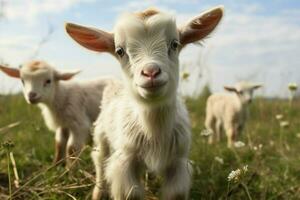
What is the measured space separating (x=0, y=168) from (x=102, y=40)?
2284 millimetres

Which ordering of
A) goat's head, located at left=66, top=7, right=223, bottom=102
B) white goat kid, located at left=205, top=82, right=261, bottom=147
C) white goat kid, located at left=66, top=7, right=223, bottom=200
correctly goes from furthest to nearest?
white goat kid, located at left=205, top=82, right=261, bottom=147, white goat kid, located at left=66, top=7, right=223, bottom=200, goat's head, located at left=66, top=7, right=223, bottom=102

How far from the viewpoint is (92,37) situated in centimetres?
429

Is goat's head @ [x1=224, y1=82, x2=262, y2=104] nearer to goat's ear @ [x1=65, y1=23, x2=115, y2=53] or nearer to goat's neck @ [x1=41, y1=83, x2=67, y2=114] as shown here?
goat's neck @ [x1=41, y1=83, x2=67, y2=114]

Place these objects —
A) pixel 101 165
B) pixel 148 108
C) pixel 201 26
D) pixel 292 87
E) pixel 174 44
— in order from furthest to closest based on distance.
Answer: pixel 292 87, pixel 101 165, pixel 201 26, pixel 148 108, pixel 174 44

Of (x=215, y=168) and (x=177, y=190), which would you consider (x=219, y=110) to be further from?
(x=177, y=190)

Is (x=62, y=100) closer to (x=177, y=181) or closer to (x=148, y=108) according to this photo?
(x=148, y=108)

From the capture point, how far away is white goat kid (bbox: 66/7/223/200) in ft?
12.6

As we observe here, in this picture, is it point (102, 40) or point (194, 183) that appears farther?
point (194, 183)

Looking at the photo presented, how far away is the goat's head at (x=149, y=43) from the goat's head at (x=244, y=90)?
688 centimetres

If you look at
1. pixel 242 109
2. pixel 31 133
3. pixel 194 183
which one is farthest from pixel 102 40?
pixel 242 109

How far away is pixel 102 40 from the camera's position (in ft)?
13.9

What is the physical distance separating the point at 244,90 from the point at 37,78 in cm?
510

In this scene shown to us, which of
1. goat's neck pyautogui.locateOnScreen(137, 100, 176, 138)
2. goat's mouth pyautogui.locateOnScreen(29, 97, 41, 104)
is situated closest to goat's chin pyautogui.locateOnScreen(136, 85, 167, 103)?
goat's neck pyautogui.locateOnScreen(137, 100, 176, 138)

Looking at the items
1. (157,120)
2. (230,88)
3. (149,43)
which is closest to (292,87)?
(230,88)
